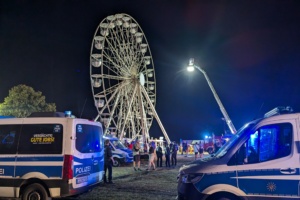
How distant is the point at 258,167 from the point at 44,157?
4.94 meters

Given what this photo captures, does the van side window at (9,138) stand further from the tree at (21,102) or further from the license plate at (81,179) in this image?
the tree at (21,102)

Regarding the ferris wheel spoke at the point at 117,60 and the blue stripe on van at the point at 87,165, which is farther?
the ferris wheel spoke at the point at 117,60

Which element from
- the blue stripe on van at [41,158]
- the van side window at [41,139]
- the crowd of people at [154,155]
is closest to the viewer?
the blue stripe on van at [41,158]

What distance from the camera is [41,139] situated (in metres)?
7.78

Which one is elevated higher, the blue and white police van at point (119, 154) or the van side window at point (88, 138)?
the van side window at point (88, 138)

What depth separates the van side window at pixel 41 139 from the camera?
7.64m

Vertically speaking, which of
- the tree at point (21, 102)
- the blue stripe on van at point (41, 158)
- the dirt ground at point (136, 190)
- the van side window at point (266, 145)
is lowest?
the dirt ground at point (136, 190)

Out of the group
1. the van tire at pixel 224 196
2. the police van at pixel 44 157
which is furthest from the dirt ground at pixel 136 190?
the van tire at pixel 224 196

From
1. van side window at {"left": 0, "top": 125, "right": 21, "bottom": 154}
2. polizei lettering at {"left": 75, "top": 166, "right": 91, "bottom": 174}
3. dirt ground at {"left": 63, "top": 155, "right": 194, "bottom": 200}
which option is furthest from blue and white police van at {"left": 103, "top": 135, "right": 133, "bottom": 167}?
van side window at {"left": 0, "top": 125, "right": 21, "bottom": 154}

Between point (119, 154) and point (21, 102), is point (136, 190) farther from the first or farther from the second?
point (21, 102)

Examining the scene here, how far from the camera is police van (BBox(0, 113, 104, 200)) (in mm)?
7504

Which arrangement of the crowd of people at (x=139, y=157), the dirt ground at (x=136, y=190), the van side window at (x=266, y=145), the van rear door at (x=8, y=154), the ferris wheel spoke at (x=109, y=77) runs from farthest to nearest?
the ferris wheel spoke at (x=109, y=77) → the crowd of people at (x=139, y=157) → the dirt ground at (x=136, y=190) → the van rear door at (x=8, y=154) → the van side window at (x=266, y=145)

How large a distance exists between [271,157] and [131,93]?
2624 cm

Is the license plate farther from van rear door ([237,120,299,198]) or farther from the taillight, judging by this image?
van rear door ([237,120,299,198])
